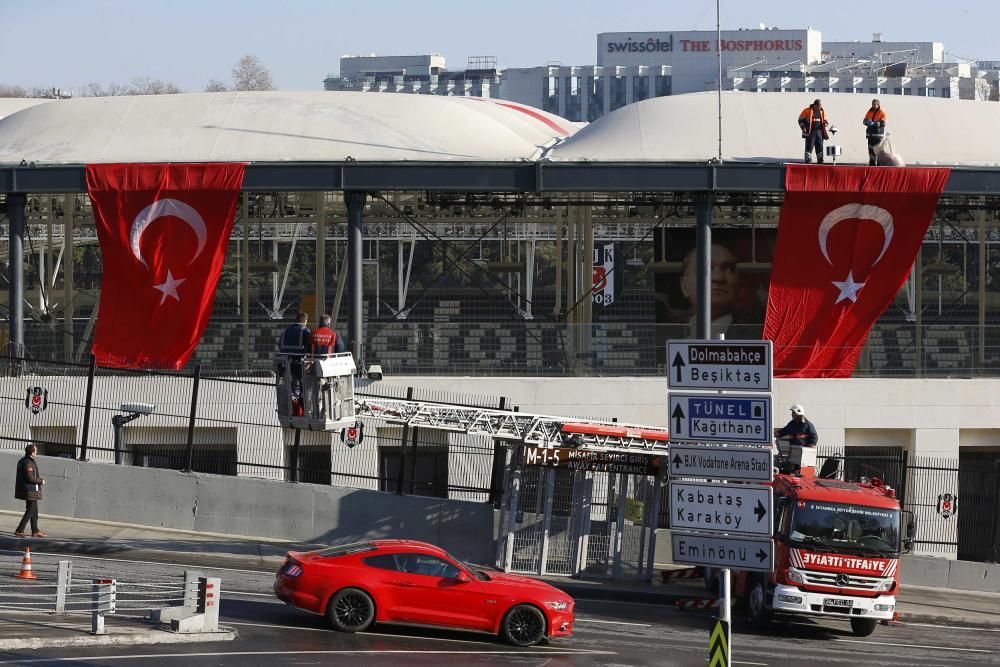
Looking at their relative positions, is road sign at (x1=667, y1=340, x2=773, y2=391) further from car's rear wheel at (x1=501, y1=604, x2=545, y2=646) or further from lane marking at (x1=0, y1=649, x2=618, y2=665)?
car's rear wheel at (x1=501, y1=604, x2=545, y2=646)

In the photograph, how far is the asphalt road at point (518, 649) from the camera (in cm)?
1590

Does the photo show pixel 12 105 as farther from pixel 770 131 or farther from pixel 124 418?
pixel 770 131

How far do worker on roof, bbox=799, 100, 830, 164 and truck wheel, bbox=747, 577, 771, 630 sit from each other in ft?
46.8

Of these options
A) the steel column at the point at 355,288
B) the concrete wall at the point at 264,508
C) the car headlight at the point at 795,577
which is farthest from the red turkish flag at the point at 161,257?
the car headlight at the point at 795,577

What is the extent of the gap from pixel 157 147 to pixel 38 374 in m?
7.79

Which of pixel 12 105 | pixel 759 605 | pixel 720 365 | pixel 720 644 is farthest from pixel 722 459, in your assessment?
pixel 12 105

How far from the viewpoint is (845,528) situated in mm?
20172

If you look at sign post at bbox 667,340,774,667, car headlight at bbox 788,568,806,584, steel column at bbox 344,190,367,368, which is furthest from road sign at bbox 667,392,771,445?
steel column at bbox 344,190,367,368

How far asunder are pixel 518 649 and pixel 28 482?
1004 cm

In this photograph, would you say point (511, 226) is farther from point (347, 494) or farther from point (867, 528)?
point (867, 528)

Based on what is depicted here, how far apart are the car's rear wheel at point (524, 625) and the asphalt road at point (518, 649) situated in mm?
178

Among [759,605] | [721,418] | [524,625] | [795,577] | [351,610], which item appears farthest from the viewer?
[759,605]

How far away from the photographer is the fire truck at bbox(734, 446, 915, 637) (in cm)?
1992

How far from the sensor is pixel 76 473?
2636 cm
